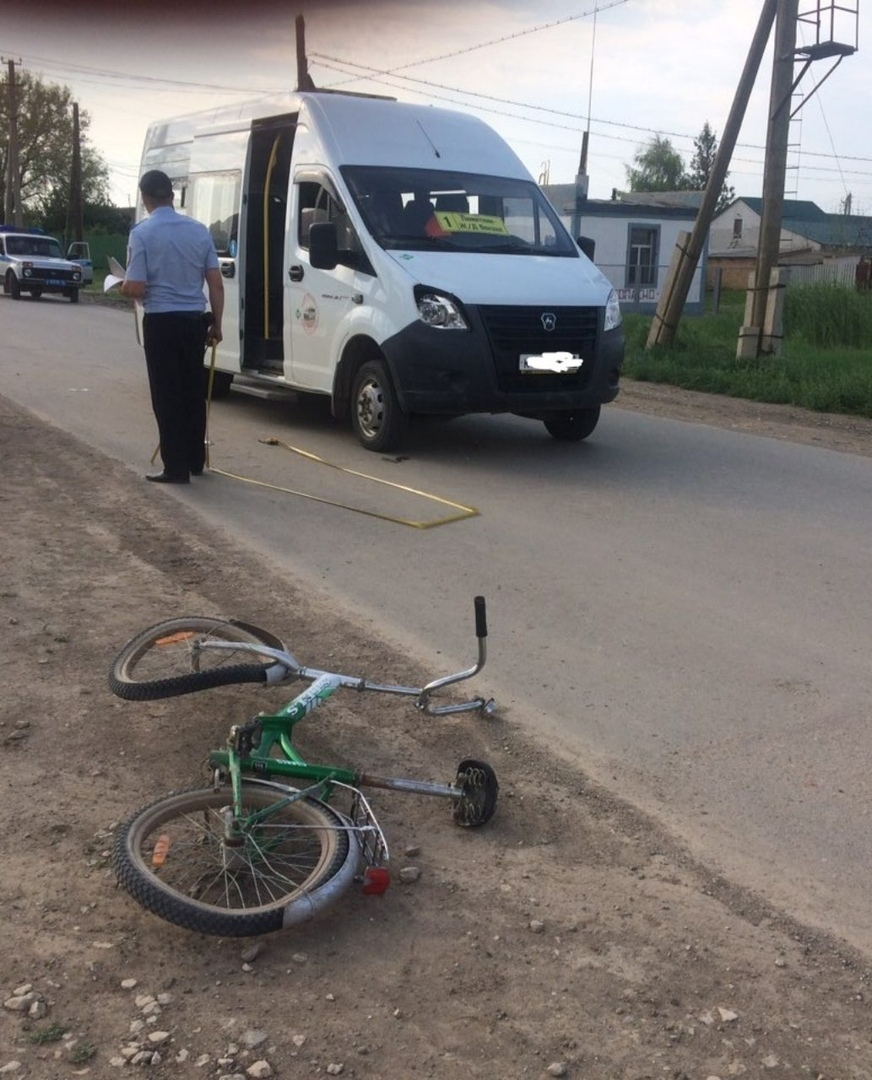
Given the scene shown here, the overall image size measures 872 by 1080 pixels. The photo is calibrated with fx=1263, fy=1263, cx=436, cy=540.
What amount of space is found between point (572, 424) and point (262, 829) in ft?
25.0

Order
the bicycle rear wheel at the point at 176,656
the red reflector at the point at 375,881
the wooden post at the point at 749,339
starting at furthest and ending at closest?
the wooden post at the point at 749,339, the bicycle rear wheel at the point at 176,656, the red reflector at the point at 375,881

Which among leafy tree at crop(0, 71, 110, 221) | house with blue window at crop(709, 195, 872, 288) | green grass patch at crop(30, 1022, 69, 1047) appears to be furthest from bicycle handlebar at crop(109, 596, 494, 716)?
leafy tree at crop(0, 71, 110, 221)

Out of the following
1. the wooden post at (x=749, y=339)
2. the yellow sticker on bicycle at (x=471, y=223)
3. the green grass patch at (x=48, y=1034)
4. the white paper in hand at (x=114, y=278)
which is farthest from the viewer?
the wooden post at (x=749, y=339)

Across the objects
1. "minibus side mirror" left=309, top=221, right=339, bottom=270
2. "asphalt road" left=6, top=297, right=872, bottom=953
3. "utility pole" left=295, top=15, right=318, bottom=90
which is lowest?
"asphalt road" left=6, top=297, right=872, bottom=953

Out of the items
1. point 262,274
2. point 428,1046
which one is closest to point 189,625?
point 428,1046

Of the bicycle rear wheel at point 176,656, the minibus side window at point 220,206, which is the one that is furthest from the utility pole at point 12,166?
the bicycle rear wheel at point 176,656

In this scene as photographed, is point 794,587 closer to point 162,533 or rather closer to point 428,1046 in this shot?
point 162,533

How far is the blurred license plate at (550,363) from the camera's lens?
9523 mm

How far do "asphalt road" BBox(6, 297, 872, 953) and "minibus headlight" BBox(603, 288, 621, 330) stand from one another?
107 centimetres

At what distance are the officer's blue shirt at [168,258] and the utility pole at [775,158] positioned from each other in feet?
32.2

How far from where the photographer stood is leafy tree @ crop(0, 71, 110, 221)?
234 ft

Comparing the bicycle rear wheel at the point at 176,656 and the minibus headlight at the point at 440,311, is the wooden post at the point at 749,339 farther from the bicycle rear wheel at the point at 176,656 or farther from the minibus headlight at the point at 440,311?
the bicycle rear wheel at the point at 176,656

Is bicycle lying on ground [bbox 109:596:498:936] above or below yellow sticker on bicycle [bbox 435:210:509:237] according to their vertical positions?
below

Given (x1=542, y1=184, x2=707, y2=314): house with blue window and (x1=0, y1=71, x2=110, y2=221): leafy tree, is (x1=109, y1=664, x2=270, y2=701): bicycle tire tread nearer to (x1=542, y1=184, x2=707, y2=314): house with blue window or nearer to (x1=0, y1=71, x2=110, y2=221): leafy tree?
(x1=542, y1=184, x2=707, y2=314): house with blue window
